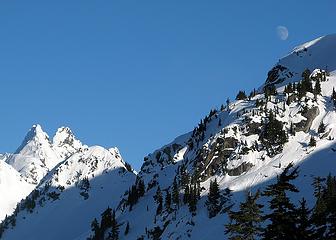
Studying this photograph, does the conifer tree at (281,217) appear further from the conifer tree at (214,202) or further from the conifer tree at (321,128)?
the conifer tree at (321,128)

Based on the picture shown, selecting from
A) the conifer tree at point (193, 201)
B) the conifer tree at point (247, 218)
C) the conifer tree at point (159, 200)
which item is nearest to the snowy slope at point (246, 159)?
the conifer tree at point (193, 201)

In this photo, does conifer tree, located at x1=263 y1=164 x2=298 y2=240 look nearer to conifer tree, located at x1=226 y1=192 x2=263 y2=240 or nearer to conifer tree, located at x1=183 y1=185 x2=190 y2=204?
conifer tree, located at x1=226 y1=192 x2=263 y2=240

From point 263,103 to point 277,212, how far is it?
16792 centimetres

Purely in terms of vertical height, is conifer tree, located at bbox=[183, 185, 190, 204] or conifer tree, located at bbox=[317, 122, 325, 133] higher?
conifer tree, located at bbox=[317, 122, 325, 133]

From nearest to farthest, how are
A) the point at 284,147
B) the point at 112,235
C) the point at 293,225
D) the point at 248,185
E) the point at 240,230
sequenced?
the point at 293,225 < the point at 240,230 < the point at 248,185 < the point at 284,147 < the point at 112,235

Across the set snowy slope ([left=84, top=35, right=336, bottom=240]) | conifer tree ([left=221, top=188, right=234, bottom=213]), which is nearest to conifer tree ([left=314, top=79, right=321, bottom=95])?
snowy slope ([left=84, top=35, right=336, bottom=240])

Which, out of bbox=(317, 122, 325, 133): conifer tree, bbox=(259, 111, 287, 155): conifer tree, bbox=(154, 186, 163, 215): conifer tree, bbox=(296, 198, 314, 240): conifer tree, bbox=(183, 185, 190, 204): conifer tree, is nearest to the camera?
bbox=(296, 198, 314, 240): conifer tree

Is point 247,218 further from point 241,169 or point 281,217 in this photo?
point 241,169

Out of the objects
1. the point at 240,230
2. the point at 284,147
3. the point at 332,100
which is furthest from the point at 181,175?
the point at 240,230

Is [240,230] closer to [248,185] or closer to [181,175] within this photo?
[248,185]

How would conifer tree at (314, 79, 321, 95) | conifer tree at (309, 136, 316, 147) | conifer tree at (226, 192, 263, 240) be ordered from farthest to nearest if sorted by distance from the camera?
1. conifer tree at (314, 79, 321, 95)
2. conifer tree at (309, 136, 316, 147)
3. conifer tree at (226, 192, 263, 240)

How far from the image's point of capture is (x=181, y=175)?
18800 centimetres

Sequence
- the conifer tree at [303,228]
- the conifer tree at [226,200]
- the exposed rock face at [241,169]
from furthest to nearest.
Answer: the exposed rock face at [241,169] → the conifer tree at [226,200] → the conifer tree at [303,228]

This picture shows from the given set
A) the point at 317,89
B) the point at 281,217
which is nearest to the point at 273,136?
the point at 317,89
